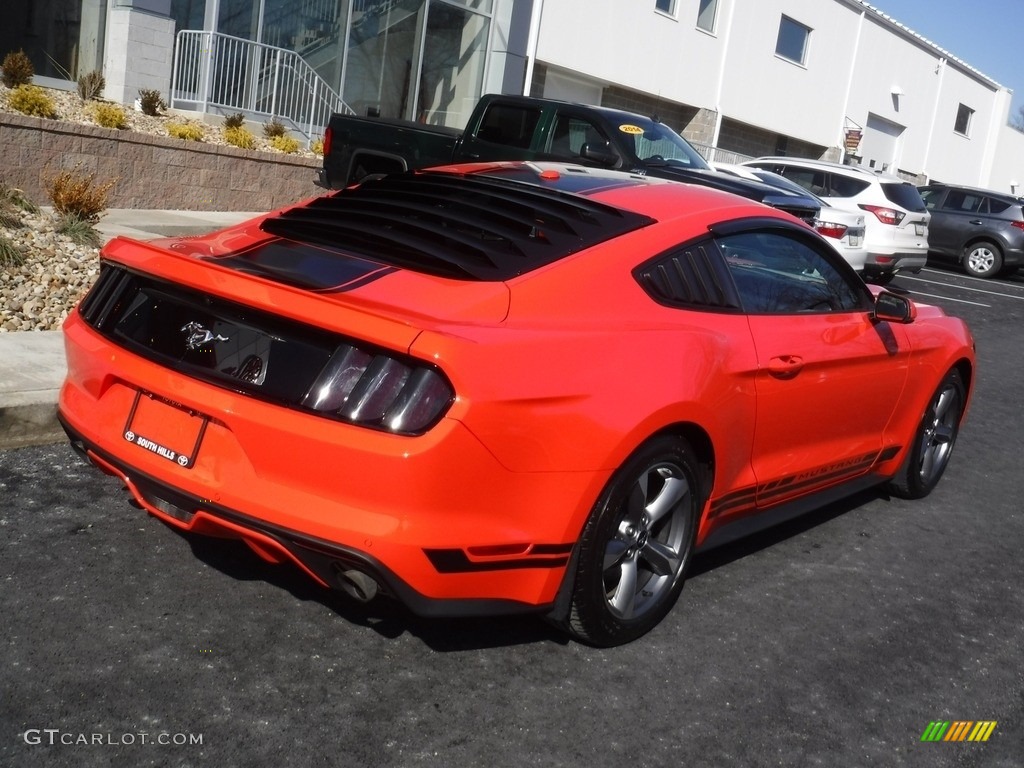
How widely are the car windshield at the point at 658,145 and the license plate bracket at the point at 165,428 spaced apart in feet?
28.9

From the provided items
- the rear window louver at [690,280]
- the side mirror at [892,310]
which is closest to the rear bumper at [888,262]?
the side mirror at [892,310]

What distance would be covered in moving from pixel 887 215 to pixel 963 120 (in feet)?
106

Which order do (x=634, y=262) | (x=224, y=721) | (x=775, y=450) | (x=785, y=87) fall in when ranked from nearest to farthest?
1. (x=224, y=721)
2. (x=634, y=262)
3. (x=775, y=450)
4. (x=785, y=87)

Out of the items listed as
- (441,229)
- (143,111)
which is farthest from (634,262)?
(143,111)

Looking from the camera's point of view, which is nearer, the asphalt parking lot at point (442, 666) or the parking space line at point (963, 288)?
the asphalt parking lot at point (442, 666)

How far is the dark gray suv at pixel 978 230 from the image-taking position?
878 inches

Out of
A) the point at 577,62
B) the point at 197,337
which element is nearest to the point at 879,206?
the point at 577,62

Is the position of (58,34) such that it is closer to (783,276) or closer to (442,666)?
(783,276)

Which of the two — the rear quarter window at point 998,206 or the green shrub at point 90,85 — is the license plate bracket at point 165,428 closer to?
the green shrub at point 90,85

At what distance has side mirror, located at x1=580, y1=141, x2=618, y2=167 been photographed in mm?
10955

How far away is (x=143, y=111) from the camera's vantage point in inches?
564

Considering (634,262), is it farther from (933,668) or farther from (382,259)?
(933,668)

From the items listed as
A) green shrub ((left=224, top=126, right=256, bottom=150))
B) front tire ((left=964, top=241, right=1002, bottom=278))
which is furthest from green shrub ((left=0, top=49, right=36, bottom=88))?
front tire ((left=964, top=241, right=1002, bottom=278))

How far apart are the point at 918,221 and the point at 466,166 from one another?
473 inches
